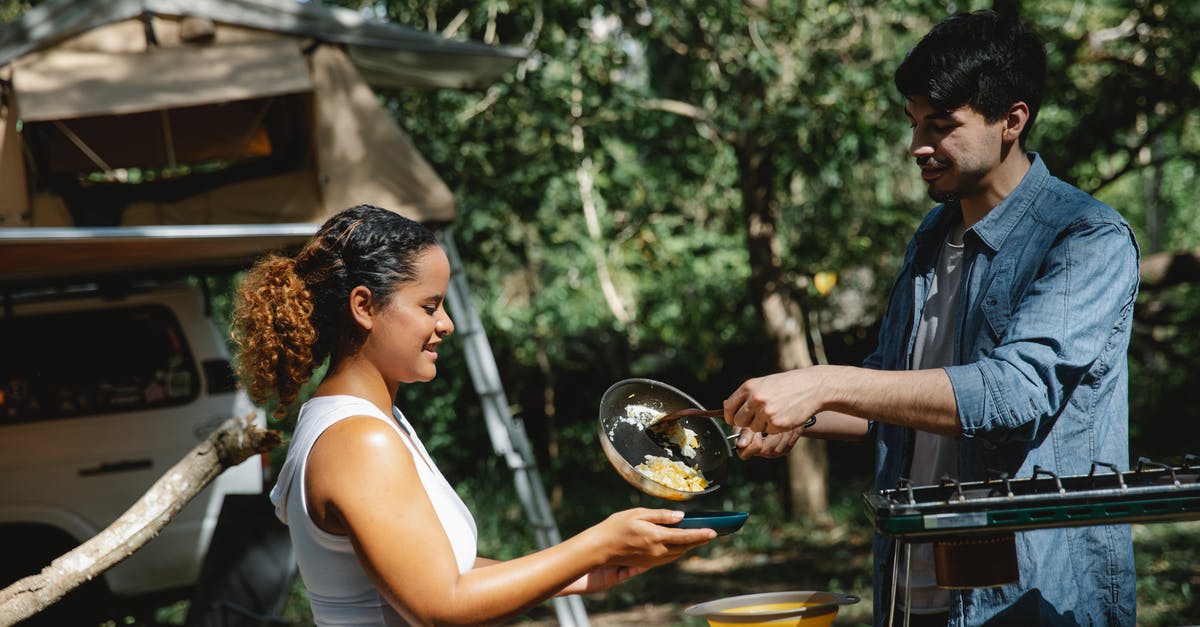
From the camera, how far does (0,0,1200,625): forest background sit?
7457 mm

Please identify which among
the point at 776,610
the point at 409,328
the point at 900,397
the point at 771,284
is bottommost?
the point at 771,284

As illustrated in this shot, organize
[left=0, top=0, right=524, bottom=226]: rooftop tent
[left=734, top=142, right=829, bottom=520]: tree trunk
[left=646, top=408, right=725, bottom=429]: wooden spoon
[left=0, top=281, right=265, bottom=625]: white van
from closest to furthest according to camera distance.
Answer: [left=646, top=408, right=725, bottom=429]: wooden spoon < [left=0, top=281, right=265, bottom=625]: white van < [left=0, top=0, right=524, bottom=226]: rooftop tent < [left=734, top=142, right=829, bottom=520]: tree trunk

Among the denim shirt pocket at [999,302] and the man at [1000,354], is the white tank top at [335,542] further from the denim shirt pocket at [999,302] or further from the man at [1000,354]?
the denim shirt pocket at [999,302]

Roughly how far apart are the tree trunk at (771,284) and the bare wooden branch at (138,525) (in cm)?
553

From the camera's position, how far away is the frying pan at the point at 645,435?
2074 millimetres

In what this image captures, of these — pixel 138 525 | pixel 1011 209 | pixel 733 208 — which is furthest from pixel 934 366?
pixel 733 208

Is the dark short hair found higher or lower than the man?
higher

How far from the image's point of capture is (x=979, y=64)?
213 centimetres

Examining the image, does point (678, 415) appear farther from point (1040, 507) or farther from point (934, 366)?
point (1040, 507)

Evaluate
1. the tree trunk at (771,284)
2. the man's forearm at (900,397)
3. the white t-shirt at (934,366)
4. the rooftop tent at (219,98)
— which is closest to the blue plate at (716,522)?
the man's forearm at (900,397)

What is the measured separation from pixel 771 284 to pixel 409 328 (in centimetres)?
703

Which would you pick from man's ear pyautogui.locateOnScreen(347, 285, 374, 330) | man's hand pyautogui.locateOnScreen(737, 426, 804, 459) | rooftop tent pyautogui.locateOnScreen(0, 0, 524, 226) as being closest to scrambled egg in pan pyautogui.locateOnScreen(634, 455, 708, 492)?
man's hand pyautogui.locateOnScreen(737, 426, 804, 459)

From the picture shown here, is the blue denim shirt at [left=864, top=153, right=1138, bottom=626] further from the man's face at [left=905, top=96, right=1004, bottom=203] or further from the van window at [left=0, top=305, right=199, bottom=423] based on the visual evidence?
the van window at [left=0, top=305, right=199, bottom=423]

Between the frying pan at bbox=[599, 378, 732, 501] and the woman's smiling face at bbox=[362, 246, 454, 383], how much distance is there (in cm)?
38
